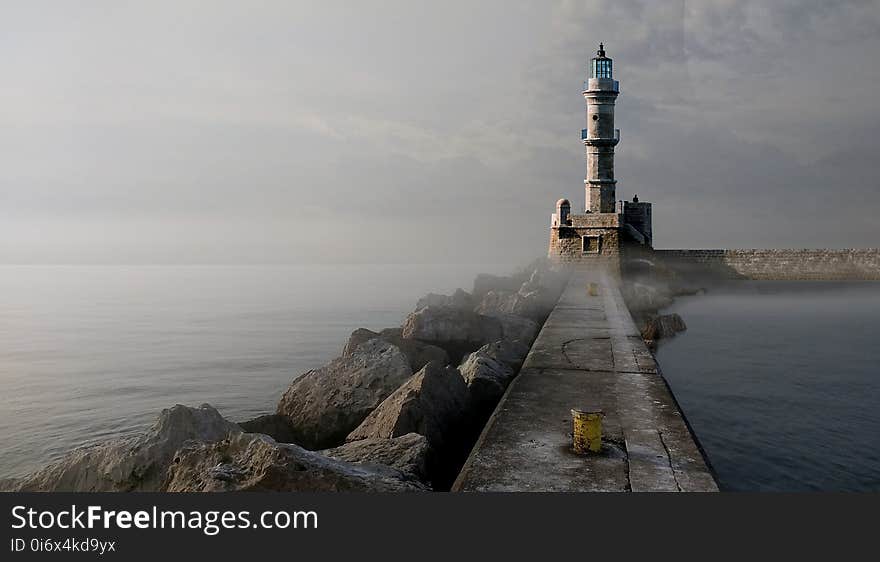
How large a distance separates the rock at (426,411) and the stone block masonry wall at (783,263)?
34.1m

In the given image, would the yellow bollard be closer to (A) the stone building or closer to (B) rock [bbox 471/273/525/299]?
(B) rock [bbox 471/273/525/299]

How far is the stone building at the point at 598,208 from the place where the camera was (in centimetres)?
3156

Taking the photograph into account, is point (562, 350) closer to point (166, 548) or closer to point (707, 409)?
point (707, 409)

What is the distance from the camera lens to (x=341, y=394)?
7305 millimetres

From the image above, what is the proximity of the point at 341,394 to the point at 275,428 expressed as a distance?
2.68 ft

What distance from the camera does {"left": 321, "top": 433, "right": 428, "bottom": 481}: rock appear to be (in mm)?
4410

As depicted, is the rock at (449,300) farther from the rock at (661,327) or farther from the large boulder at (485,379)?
the large boulder at (485,379)

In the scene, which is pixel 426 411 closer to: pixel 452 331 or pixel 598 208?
pixel 452 331

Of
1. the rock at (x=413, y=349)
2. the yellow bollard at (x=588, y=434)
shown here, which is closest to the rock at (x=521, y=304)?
the rock at (x=413, y=349)

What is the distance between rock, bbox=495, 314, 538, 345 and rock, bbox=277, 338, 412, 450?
4517mm

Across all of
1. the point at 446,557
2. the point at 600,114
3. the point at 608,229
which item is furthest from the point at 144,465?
the point at 600,114

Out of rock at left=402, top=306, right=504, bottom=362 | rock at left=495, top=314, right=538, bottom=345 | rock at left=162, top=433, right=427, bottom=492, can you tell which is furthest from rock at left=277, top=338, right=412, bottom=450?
rock at left=495, top=314, right=538, bottom=345

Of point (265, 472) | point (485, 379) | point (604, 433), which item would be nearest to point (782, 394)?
point (485, 379)

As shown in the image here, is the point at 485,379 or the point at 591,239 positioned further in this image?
the point at 591,239
